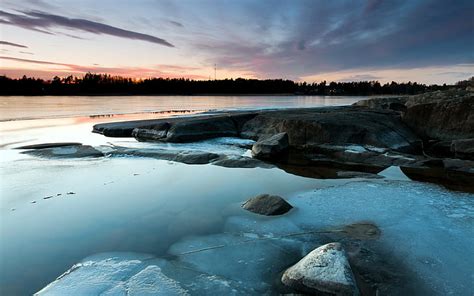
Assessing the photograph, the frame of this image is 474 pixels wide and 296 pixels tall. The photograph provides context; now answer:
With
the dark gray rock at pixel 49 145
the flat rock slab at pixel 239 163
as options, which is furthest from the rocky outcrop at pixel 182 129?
the flat rock slab at pixel 239 163

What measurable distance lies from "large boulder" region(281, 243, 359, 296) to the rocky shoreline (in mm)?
5584

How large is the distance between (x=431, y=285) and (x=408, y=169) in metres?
6.40

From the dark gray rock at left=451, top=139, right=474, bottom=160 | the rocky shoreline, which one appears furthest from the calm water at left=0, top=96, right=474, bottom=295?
the dark gray rock at left=451, top=139, right=474, bottom=160

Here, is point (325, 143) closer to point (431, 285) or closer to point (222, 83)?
point (431, 285)

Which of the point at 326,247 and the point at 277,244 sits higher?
the point at 326,247

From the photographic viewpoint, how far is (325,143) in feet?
43.6

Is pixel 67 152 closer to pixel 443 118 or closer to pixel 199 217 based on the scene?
pixel 199 217

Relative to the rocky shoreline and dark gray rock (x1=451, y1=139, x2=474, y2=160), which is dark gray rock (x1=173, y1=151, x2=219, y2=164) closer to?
the rocky shoreline

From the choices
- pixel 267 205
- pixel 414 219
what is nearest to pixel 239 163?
pixel 267 205

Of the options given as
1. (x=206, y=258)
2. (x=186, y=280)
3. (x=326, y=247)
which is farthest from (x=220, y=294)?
(x=326, y=247)

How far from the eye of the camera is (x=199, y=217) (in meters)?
6.29

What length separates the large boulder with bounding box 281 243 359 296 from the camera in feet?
11.9

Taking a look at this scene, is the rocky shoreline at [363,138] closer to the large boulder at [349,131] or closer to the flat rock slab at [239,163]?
the large boulder at [349,131]

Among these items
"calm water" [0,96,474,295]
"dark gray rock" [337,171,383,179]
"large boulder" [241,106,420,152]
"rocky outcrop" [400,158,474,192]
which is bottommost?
"calm water" [0,96,474,295]
